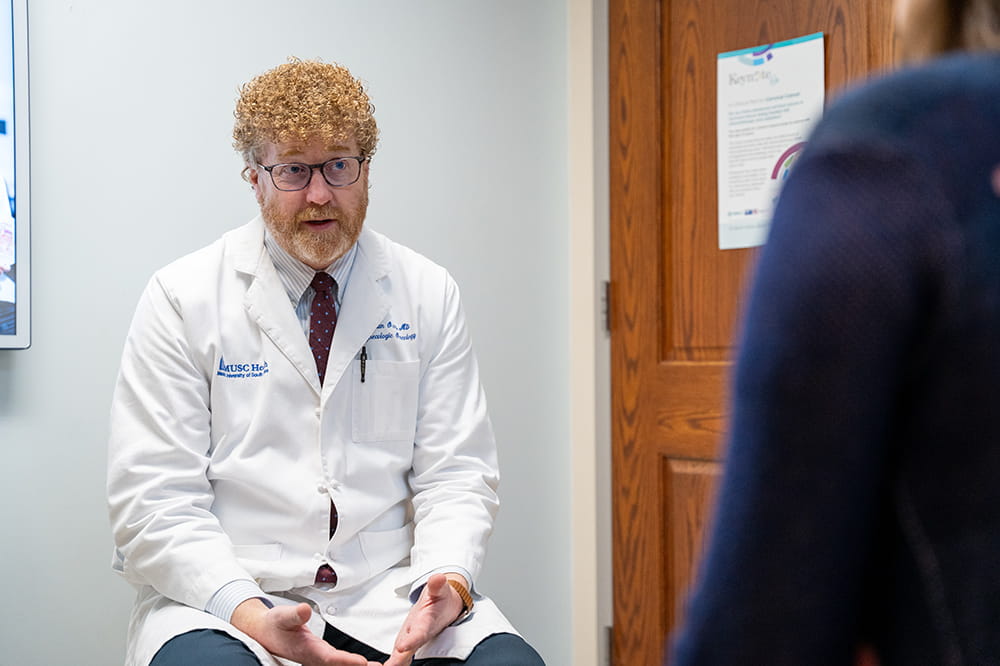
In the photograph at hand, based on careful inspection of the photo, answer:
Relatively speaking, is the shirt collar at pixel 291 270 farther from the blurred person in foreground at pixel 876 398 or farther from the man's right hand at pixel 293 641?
the blurred person in foreground at pixel 876 398

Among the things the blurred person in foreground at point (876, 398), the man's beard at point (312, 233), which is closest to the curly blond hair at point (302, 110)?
the man's beard at point (312, 233)

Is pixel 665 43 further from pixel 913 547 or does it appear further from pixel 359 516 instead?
pixel 913 547

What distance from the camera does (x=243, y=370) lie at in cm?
163

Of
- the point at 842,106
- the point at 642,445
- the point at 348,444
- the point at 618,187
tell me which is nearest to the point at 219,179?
the point at 348,444

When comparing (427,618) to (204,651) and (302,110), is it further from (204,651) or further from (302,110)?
(302,110)

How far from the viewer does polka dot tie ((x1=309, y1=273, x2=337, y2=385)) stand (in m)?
1.67

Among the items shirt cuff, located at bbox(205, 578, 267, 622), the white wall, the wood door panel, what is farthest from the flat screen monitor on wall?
the wood door panel

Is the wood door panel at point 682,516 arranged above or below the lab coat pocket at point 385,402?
below

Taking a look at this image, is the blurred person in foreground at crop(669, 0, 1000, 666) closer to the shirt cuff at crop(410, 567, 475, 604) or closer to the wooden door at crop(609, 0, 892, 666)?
the shirt cuff at crop(410, 567, 475, 604)

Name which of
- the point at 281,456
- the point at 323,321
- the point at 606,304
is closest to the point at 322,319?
the point at 323,321

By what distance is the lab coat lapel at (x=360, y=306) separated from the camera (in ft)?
5.47

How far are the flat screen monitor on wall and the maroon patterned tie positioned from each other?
0.48m

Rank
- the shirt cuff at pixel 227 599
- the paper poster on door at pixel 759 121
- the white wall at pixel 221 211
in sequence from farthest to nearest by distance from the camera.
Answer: the paper poster on door at pixel 759 121
the white wall at pixel 221 211
the shirt cuff at pixel 227 599

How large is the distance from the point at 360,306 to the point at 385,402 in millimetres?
172
